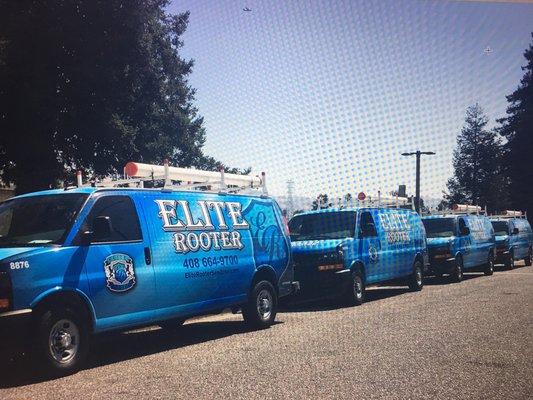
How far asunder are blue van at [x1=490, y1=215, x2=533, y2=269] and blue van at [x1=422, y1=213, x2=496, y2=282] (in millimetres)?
2784

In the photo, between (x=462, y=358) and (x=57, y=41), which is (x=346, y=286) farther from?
(x=57, y=41)

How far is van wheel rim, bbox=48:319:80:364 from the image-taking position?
611 cm

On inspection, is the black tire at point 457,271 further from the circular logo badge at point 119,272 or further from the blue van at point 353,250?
the circular logo badge at point 119,272

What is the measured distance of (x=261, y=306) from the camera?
9.41 meters

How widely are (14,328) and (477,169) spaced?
222 feet

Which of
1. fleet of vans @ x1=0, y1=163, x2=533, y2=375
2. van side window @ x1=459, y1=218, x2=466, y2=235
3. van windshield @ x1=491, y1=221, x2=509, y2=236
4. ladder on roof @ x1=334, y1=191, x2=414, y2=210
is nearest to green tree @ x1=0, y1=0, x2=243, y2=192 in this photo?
ladder on roof @ x1=334, y1=191, x2=414, y2=210

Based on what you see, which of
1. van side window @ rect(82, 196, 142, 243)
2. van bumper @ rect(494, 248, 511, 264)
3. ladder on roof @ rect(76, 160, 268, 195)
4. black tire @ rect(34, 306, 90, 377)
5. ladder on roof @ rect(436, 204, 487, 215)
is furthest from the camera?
van bumper @ rect(494, 248, 511, 264)

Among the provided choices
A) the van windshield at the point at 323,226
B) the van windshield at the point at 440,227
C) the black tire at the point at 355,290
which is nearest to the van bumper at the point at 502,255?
the van windshield at the point at 440,227

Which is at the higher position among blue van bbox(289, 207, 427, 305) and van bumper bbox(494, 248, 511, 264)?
blue van bbox(289, 207, 427, 305)

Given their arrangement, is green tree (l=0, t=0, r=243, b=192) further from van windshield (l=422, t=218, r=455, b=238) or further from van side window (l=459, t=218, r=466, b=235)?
van side window (l=459, t=218, r=466, b=235)

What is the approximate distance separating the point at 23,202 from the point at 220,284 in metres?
3.08

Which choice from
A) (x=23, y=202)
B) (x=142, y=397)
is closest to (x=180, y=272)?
(x=23, y=202)

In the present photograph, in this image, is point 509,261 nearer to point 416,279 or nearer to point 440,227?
point 440,227

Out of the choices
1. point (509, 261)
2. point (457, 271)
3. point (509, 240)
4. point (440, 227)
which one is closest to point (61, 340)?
point (457, 271)
